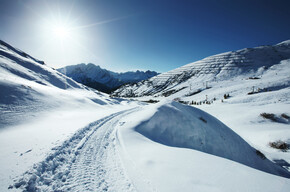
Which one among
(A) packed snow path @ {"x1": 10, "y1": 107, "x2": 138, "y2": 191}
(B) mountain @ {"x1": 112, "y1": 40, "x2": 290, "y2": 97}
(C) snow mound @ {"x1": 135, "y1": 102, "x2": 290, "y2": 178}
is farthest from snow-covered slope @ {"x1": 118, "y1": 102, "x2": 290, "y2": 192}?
(B) mountain @ {"x1": 112, "y1": 40, "x2": 290, "y2": 97}

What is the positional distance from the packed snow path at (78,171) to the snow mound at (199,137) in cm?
294

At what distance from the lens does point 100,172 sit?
364 cm

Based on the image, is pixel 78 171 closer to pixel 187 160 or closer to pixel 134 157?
pixel 134 157

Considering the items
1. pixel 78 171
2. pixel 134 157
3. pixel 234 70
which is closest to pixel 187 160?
pixel 134 157

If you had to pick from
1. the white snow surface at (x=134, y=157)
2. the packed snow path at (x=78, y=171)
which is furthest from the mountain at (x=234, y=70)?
the packed snow path at (x=78, y=171)

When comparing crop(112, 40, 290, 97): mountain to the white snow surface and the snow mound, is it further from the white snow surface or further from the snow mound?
the white snow surface

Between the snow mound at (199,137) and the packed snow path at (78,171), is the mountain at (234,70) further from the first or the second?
the packed snow path at (78,171)

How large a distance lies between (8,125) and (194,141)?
38.4 feet

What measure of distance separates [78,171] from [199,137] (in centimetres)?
754

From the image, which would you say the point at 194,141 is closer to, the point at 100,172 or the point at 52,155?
the point at 100,172

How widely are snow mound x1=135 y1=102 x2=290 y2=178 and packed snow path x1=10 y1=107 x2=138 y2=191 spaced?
2.94 m

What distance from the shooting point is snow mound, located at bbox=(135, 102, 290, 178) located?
719 centimetres

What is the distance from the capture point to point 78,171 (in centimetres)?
357

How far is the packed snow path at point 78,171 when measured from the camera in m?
2.93
